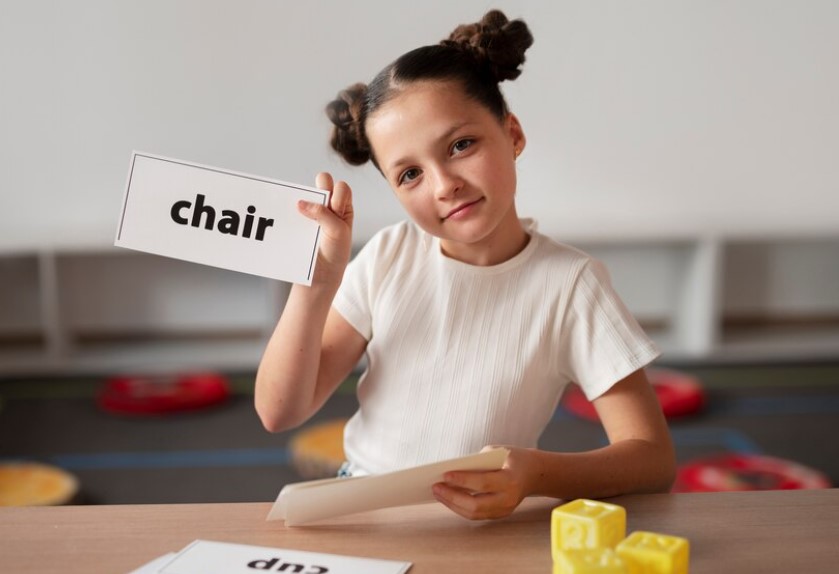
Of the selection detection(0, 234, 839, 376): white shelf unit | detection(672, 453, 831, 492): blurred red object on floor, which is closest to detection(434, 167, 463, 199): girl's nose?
detection(672, 453, 831, 492): blurred red object on floor

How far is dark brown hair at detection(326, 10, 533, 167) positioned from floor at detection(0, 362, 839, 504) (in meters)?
1.54

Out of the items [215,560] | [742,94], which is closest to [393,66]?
[215,560]

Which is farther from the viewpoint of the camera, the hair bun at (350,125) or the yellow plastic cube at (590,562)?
the hair bun at (350,125)

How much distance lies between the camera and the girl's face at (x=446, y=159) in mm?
1095

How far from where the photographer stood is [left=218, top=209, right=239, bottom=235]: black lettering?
3.17ft

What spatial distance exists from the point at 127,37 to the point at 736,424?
8.38ft

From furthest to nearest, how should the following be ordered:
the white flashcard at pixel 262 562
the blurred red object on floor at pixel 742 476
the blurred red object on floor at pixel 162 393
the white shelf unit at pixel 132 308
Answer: the white shelf unit at pixel 132 308 → the blurred red object on floor at pixel 162 393 → the blurred red object on floor at pixel 742 476 → the white flashcard at pixel 262 562

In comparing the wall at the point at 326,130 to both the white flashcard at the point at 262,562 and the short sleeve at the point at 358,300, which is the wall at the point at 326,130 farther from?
the white flashcard at the point at 262,562

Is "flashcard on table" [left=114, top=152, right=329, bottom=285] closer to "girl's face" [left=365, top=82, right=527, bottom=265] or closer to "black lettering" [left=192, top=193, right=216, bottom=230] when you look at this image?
"black lettering" [left=192, top=193, right=216, bottom=230]

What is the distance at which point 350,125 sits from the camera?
4.03 feet

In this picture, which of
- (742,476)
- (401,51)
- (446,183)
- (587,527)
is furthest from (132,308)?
(587,527)

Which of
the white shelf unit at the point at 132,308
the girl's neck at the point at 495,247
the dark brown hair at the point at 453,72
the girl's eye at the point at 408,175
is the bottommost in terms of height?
the white shelf unit at the point at 132,308

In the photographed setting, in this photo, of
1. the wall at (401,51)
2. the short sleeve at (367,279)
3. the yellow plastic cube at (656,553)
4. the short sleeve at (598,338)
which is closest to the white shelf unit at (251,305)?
the wall at (401,51)

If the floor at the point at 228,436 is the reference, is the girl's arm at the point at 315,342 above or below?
above
